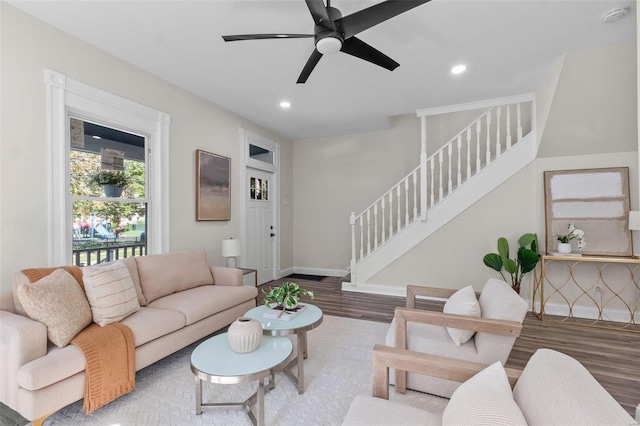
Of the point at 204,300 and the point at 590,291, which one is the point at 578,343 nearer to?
the point at 590,291

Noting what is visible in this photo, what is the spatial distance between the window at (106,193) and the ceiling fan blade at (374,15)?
102 inches

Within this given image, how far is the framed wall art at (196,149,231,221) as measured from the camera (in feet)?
12.6

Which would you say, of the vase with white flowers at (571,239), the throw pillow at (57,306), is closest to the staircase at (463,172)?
the vase with white flowers at (571,239)

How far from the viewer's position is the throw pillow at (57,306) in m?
1.79

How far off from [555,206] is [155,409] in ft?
15.1

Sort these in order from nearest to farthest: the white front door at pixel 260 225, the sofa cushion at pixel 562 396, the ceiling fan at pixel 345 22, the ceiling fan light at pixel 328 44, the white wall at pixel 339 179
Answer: the sofa cushion at pixel 562 396 < the ceiling fan at pixel 345 22 < the ceiling fan light at pixel 328 44 < the white front door at pixel 260 225 < the white wall at pixel 339 179

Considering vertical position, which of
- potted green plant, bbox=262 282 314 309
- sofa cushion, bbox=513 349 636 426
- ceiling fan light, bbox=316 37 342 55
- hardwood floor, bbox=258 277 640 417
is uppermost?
ceiling fan light, bbox=316 37 342 55

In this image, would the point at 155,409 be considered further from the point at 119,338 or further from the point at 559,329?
the point at 559,329

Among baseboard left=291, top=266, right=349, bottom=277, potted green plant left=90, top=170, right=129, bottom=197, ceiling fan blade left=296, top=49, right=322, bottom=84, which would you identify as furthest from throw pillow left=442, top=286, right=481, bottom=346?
baseboard left=291, top=266, right=349, bottom=277

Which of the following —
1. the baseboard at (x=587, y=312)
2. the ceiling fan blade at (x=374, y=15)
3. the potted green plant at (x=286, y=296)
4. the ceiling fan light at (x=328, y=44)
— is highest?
the ceiling fan blade at (x=374, y=15)

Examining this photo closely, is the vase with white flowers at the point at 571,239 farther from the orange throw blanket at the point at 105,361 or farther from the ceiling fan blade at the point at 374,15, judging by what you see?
the orange throw blanket at the point at 105,361

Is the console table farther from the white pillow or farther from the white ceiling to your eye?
the white pillow

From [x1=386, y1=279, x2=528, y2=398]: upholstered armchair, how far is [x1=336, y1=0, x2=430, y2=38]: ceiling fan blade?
188 cm

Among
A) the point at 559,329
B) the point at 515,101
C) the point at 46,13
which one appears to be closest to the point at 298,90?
the point at 46,13
